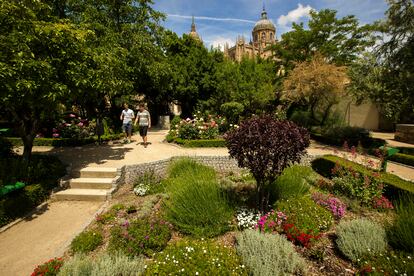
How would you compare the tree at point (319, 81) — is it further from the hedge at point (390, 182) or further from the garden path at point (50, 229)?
the hedge at point (390, 182)

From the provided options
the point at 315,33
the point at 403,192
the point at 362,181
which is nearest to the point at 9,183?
the point at 362,181

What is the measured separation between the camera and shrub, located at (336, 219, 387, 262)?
4043mm

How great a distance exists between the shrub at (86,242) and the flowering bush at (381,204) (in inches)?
278

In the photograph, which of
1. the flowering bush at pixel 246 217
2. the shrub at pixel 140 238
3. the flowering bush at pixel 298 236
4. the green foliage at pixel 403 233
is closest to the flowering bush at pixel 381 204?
the green foliage at pixel 403 233

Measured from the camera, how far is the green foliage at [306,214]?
15.7 ft

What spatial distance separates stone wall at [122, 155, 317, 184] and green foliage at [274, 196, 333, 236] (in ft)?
8.52

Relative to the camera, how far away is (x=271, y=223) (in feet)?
16.1

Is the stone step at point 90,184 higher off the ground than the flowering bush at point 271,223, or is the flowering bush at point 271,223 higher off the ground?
the stone step at point 90,184

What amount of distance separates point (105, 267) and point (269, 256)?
2720mm

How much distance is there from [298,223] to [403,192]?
347 cm

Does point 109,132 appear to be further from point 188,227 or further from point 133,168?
point 188,227

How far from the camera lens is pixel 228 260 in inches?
145

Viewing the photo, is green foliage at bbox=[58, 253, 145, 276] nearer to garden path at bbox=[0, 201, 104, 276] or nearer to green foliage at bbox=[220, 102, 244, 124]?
garden path at bbox=[0, 201, 104, 276]

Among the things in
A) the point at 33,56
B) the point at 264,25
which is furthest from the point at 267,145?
the point at 264,25
